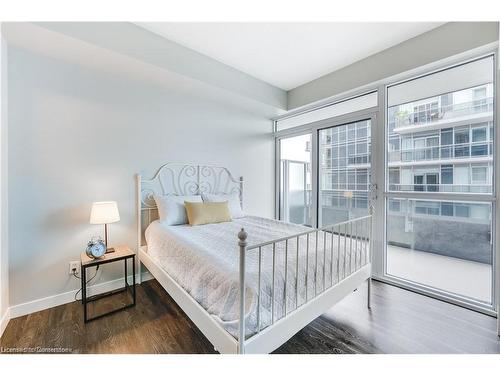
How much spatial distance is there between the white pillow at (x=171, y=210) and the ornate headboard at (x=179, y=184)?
0.16 metres

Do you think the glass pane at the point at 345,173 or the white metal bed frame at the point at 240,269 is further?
the glass pane at the point at 345,173

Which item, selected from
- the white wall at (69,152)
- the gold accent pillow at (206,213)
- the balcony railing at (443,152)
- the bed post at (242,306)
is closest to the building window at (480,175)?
the balcony railing at (443,152)

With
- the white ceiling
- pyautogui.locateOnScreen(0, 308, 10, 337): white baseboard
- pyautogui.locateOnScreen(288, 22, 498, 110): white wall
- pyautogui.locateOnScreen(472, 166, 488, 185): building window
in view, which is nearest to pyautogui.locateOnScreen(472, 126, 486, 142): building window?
pyautogui.locateOnScreen(472, 166, 488, 185): building window

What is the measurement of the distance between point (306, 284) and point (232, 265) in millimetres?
506

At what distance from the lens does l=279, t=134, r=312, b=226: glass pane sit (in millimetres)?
3699

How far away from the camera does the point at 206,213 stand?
2.55 m

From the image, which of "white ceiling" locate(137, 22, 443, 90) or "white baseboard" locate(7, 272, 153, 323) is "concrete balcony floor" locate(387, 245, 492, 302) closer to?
"white ceiling" locate(137, 22, 443, 90)

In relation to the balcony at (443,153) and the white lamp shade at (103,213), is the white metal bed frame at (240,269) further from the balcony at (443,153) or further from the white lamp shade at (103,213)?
the balcony at (443,153)

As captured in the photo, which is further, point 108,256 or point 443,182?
point 443,182

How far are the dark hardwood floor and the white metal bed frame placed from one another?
0.29 metres

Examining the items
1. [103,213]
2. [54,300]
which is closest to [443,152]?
[103,213]

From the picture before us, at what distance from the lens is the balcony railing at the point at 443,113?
2.06m

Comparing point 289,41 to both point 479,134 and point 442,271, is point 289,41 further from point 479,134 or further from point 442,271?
point 442,271
